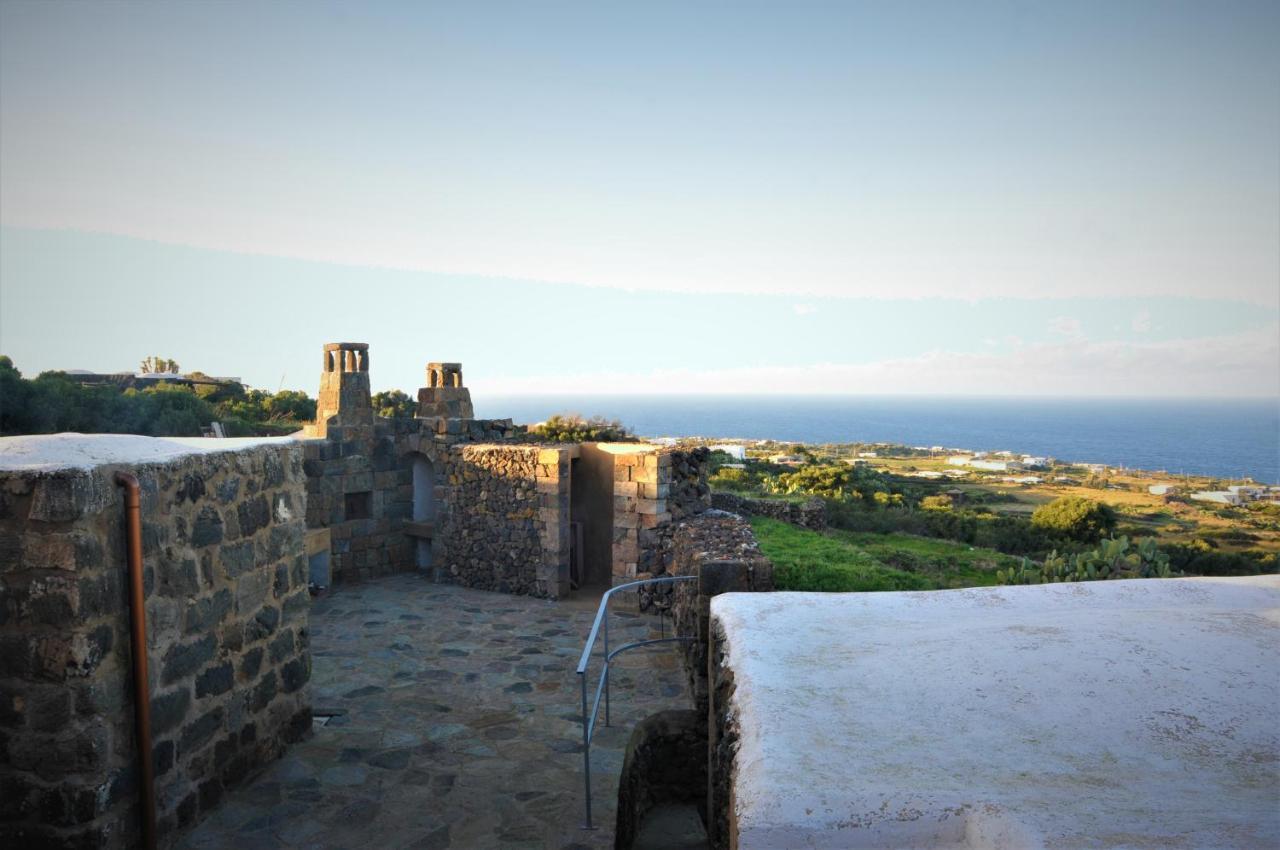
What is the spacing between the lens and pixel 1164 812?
6.90ft

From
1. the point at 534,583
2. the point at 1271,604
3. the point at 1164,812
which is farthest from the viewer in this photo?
the point at 534,583

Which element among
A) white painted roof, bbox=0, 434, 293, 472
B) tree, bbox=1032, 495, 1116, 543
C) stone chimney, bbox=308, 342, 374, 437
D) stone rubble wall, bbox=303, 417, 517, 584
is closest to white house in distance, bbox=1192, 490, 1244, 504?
tree, bbox=1032, 495, 1116, 543

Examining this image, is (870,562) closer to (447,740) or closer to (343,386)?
(447,740)

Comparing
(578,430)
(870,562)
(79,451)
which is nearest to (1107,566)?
(870,562)

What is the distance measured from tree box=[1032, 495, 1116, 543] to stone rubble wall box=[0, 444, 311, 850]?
17.1 m

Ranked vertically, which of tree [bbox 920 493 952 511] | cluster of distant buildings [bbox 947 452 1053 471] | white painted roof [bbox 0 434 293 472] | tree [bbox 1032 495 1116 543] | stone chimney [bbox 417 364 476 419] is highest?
stone chimney [bbox 417 364 476 419]

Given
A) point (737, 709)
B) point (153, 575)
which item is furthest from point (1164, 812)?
point (153, 575)

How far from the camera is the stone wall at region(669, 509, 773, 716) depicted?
617 cm

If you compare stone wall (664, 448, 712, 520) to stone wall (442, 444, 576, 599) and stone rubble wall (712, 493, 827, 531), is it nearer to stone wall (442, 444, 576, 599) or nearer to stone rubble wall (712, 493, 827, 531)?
stone wall (442, 444, 576, 599)

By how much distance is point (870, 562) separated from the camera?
30.2 feet

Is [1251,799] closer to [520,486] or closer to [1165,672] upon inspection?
[1165,672]

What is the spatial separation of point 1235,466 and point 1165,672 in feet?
225

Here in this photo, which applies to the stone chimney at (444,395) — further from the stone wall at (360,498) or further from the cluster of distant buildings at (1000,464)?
the cluster of distant buildings at (1000,464)

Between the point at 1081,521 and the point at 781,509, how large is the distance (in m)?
7.54
